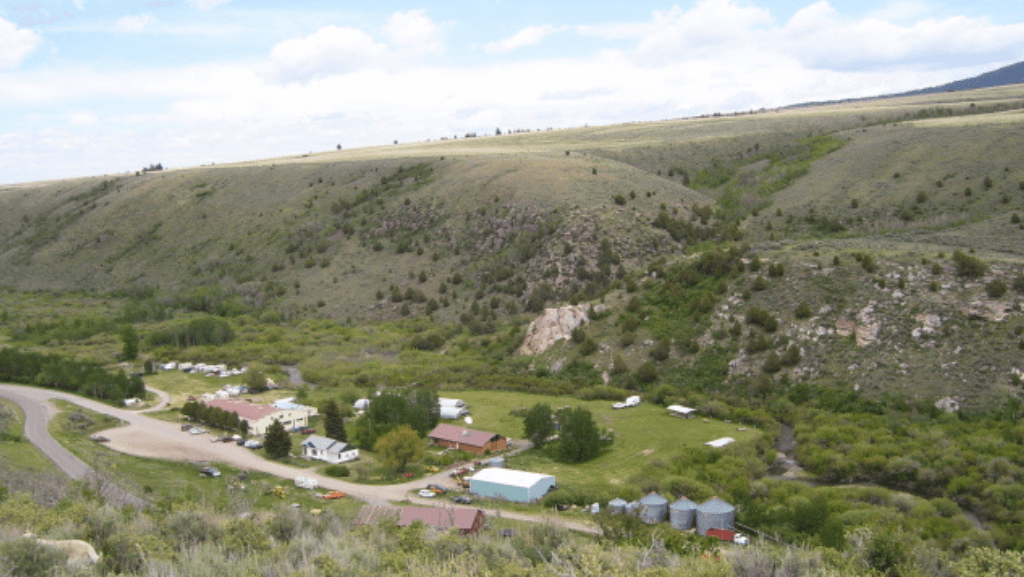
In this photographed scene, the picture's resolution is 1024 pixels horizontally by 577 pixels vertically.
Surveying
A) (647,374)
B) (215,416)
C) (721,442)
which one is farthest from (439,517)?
(215,416)

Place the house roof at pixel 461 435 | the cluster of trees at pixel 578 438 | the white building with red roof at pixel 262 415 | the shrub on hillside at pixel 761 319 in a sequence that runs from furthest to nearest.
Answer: the shrub on hillside at pixel 761 319 < the white building with red roof at pixel 262 415 < the house roof at pixel 461 435 < the cluster of trees at pixel 578 438

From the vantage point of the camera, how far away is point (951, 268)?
40688 millimetres

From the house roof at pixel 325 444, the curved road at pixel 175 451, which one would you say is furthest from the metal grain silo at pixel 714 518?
the house roof at pixel 325 444

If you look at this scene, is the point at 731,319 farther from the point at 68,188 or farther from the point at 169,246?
the point at 68,188

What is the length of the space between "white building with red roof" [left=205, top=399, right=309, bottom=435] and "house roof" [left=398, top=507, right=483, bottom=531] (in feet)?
53.4

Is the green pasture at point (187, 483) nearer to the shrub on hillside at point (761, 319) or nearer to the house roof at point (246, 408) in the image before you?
the house roof at point (246, 408)

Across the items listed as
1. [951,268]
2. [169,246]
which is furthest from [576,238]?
[169,246]

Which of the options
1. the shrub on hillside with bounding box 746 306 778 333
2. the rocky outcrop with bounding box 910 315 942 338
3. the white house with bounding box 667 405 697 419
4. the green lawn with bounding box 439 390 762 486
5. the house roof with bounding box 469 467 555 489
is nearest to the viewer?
the house roof with bounding box 469 467 555 489

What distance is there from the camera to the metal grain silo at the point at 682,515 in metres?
25.4

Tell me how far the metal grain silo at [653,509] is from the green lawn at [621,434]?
3319mm

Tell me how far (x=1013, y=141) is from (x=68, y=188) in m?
141

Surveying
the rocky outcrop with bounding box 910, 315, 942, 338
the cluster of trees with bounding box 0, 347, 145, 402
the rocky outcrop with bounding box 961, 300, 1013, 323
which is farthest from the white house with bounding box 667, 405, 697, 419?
the cluster of trees with bounding box 0, 347, 145, 402

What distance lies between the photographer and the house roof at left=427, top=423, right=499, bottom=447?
3556 centimetres

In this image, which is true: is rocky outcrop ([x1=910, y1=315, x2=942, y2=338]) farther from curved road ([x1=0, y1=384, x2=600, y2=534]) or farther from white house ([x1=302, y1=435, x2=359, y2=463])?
white house ([x1=302, y1=435, x2=359, y2=463])
